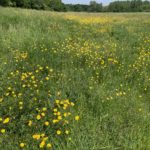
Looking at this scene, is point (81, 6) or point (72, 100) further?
point (81, 6)

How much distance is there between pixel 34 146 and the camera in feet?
7.70

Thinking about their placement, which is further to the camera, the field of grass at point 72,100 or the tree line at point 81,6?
the tree line at point 81,6

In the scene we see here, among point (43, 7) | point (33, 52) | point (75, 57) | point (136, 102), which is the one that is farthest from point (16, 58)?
point (43, 7)

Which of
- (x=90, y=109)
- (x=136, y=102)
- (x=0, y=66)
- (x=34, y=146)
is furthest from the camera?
(x=0, y=66)

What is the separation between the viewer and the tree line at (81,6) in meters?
48.7

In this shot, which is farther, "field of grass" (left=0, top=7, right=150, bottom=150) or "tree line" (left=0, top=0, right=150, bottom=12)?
"tree line" (left=0, top=0, right=150, bottom=12)

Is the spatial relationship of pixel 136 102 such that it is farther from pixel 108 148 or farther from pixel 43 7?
pixel 43 7

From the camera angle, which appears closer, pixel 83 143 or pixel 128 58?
pixel 83 143

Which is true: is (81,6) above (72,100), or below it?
above

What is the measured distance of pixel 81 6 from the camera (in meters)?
89.9

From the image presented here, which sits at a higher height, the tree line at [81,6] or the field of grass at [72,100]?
the tree line at [81,6]

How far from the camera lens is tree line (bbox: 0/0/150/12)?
160ft

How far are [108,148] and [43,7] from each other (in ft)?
180

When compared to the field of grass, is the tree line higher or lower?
higher
